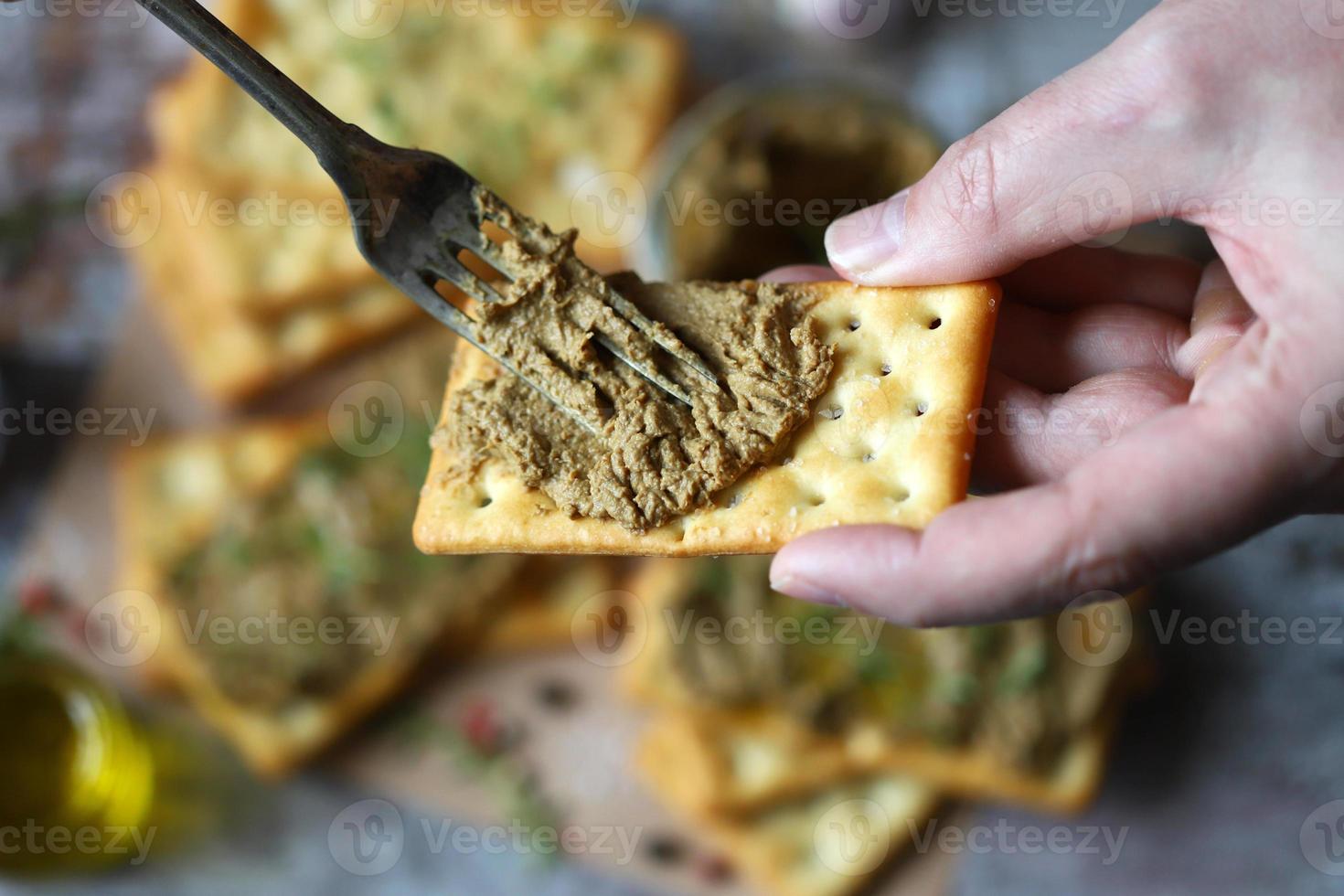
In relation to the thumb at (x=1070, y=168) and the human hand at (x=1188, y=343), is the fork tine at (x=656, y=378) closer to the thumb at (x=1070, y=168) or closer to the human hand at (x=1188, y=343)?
the human hand at (x=1188, y=343)

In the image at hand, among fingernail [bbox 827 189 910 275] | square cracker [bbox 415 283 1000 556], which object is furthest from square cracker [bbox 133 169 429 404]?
fingernail [bbox 827 189 910 275]

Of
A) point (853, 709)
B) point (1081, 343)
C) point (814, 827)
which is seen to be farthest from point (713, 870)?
point (1081, 343)

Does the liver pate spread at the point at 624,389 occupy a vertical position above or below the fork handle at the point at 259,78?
below

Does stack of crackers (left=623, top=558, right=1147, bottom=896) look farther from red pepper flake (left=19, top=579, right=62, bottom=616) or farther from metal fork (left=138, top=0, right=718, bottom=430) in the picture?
red pepper flake (left=19, top=579, right=62, bottom=616)

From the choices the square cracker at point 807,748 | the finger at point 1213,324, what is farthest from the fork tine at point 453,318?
the square cracker at point 807,748

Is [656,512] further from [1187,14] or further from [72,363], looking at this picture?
[72,363]

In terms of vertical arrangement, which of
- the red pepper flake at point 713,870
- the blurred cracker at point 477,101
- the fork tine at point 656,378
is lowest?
the red pepper flake at point 713,870

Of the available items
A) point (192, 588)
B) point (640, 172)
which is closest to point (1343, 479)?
point (640, 172)
